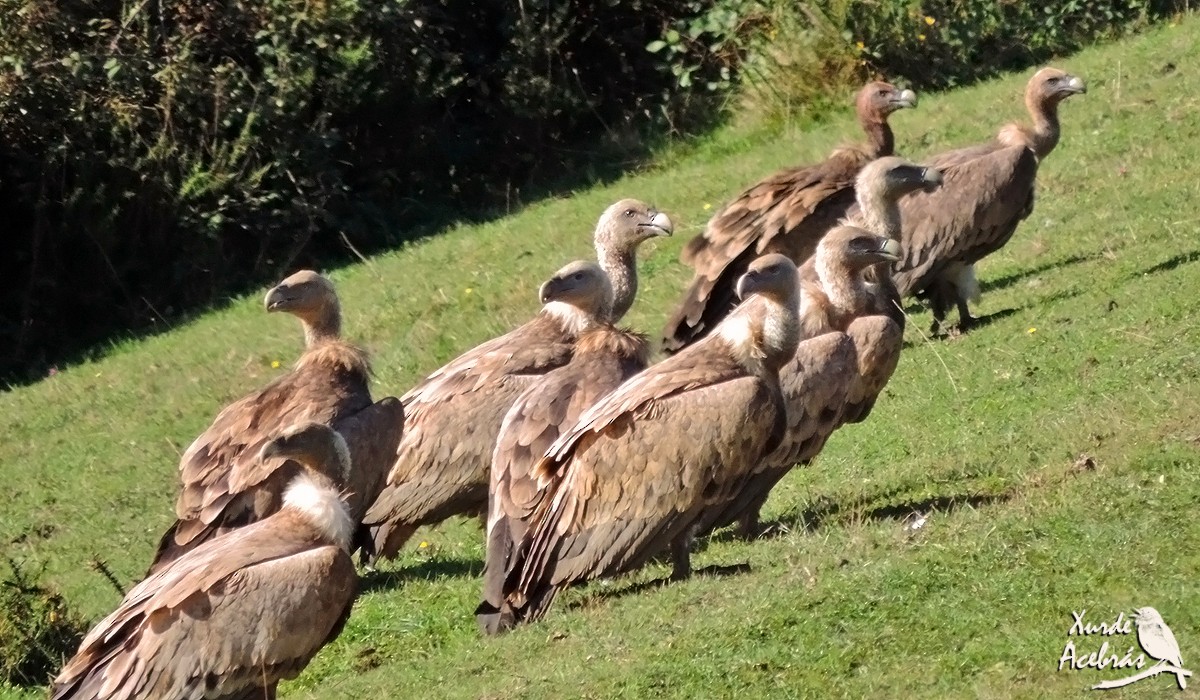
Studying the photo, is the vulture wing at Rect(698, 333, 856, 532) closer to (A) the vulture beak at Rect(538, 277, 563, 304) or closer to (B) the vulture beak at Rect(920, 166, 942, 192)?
(A) the vulture beak at Rect(538, 277, 563, 304)

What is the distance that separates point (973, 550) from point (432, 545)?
14.5 ft

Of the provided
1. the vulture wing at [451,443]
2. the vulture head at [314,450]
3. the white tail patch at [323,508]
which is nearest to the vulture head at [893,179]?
the vulture wing at [451,443]

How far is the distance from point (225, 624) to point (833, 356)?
343cm

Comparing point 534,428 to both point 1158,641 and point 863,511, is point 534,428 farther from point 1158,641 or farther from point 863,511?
point 1158,641

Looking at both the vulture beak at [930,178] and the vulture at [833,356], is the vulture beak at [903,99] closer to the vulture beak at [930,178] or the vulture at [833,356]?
the vulture beak at [930,178]

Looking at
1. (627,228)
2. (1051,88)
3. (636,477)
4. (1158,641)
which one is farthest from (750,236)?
(1158,641)

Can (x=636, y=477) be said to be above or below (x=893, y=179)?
above

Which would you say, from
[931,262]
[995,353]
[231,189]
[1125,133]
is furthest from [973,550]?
[231,189]

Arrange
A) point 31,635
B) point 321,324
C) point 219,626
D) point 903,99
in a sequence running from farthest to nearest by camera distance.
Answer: point 903,99 → point 321,324 → point 31,635 → point 219,626

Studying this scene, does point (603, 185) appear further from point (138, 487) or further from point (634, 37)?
point (138, 487)

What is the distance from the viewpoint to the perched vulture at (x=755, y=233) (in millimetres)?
11750

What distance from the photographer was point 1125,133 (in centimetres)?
1483

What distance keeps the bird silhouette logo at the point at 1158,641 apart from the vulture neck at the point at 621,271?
5.38 m

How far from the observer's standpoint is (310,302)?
34.2 feet
